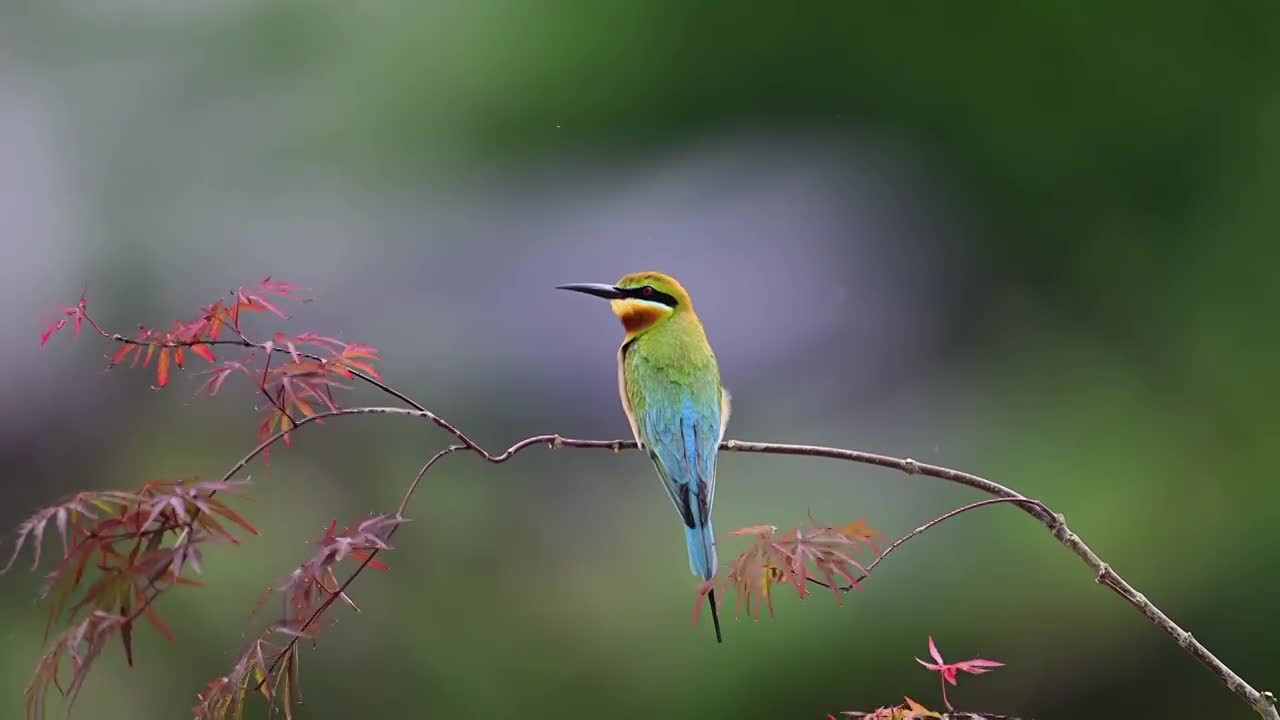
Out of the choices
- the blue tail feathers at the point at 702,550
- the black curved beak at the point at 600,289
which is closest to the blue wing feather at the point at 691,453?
the blue tail feathers at the point at 702,550

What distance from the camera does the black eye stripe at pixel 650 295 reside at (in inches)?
52.2

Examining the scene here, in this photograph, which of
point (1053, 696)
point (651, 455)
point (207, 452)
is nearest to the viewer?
point (651, 455)

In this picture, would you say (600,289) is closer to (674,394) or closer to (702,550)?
(674,394)

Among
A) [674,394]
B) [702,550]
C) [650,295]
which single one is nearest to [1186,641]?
[702,550]

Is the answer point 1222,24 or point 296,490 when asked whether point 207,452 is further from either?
point 1222,24

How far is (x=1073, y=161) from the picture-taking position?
300 centimetres

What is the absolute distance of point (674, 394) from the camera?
4.05 ft

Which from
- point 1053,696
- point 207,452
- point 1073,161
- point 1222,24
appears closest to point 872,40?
point 1073,161

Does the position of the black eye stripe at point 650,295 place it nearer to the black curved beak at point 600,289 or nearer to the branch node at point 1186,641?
the black curved beak at point 600,289

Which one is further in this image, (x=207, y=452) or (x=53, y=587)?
(x=207, y=452)

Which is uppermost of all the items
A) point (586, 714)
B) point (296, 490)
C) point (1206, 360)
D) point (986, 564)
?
point (1206, 360)

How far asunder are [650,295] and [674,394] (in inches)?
6.1

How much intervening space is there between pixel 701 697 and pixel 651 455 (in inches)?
71.8

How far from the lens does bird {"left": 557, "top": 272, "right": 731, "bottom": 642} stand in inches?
44.1
